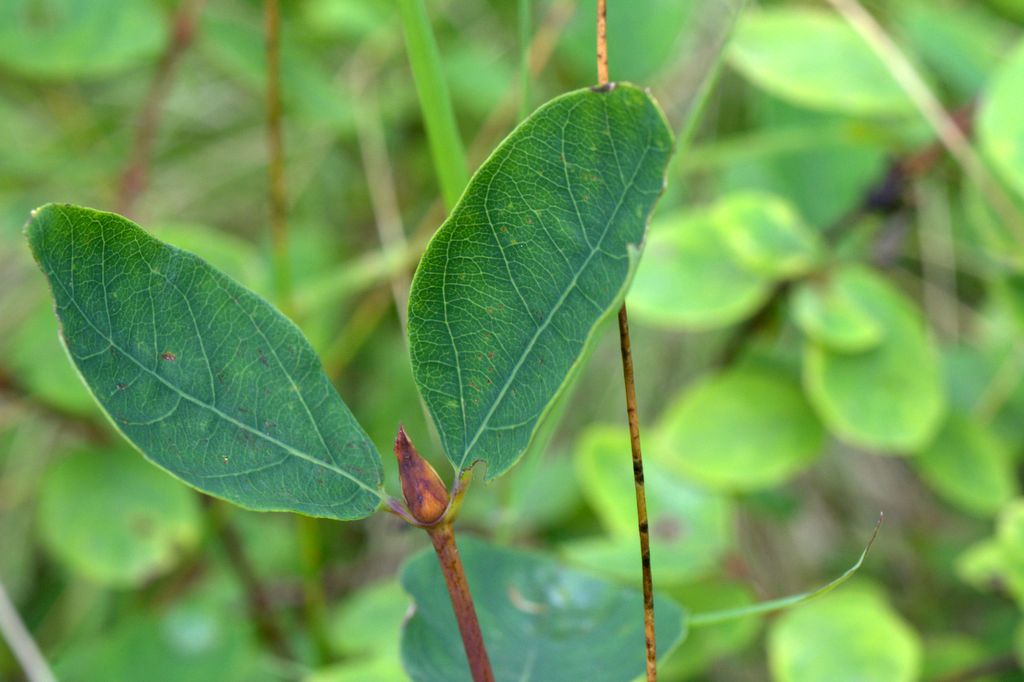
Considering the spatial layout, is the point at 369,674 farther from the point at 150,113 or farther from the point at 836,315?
the point at 150,113

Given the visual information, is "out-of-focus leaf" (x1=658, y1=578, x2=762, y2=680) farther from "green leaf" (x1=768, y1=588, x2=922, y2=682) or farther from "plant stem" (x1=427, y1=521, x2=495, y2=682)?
"plant stem" (x1=427, y1=521, x2=495, y2=682)

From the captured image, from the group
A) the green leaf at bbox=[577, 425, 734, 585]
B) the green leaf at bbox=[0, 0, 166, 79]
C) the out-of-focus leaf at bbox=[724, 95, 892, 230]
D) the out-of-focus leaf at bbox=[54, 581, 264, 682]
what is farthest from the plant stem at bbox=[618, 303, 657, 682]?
the green leaf at bbox=[0, 0, 166, 79]

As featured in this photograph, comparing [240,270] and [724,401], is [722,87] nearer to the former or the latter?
[724,401]

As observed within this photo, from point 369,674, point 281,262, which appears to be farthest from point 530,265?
point 281,262

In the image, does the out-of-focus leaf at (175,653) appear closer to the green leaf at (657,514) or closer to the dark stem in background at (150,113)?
the green leaf at (657,514)

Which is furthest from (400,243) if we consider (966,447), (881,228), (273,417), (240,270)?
(273,417)

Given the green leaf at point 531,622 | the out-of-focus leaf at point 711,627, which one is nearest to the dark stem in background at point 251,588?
the out-of-focus leaf at point 711,627

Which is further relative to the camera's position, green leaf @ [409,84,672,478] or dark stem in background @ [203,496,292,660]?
dark stem in background @ [203,496,292,660]

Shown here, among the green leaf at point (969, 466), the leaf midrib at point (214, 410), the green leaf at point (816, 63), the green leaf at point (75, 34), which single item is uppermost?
the leaf midrib at point (214, 410)
